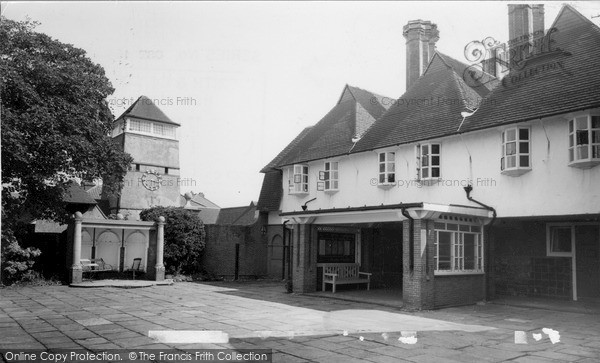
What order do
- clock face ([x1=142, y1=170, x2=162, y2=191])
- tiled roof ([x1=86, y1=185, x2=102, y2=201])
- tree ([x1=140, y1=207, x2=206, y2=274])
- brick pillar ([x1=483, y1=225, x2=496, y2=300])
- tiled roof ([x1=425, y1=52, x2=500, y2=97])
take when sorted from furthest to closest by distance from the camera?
1. tiled roof ([x1=86, y1=185, x2=102, y2=201])
2. clock face ([x1=142, y1=170, x2=162, y2=191])
3. tree ([x1=140, y1=207, x2=206, y2=274])
4. tiled roof ([x1=425, y1=52, x2=500, y2=97])
5. brick pillar ([x1=483, y1=225, x2=496, y2=300])

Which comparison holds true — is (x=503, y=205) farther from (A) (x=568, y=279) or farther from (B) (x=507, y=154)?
(A) (x=568, y=279)

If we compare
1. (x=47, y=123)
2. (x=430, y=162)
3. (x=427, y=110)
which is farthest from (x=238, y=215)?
(x=430, y=162)

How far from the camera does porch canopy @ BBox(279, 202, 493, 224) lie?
44.8 feet

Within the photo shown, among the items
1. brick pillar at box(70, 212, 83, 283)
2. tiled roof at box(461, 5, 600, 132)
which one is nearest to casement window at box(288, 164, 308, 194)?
tiled roof at box(461, 5, 600, 132)

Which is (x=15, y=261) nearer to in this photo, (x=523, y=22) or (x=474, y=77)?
(x=474, y=77)

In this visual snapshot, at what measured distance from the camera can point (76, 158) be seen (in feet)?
64.3

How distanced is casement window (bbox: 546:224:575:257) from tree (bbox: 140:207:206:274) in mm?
15491

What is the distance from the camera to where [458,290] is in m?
14.8

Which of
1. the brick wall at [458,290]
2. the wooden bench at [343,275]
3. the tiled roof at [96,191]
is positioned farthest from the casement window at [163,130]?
the brick wall at [458,290]

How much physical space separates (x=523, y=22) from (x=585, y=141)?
22.8 feet

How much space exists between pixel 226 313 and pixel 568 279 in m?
11.2

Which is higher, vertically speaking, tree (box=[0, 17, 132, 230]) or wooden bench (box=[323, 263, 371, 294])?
tree (box=[0, 17, 132, 230])

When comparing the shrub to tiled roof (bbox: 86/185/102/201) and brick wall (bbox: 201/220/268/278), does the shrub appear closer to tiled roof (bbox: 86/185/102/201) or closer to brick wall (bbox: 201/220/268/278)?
brick wall (bbox: 201/220/268/278)

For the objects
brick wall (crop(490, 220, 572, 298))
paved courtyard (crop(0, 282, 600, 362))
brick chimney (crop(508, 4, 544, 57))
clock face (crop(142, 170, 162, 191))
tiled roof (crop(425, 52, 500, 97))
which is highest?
brick chimney (crop(508, 4, 544, 57))
